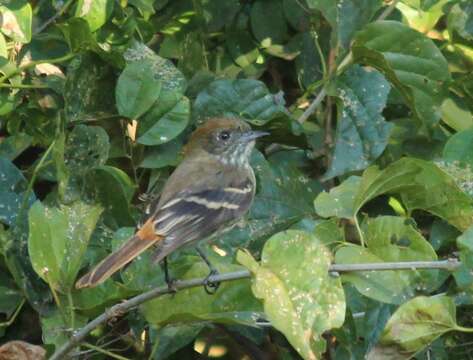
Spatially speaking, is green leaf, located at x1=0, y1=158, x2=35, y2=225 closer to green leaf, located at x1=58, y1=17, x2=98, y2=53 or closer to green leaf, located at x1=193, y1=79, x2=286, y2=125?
green leaf, located at x1=58, y1=17, x2=98, y2=53

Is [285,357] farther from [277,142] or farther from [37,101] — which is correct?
[37,101]

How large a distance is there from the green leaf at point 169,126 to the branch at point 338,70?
1.65 feet

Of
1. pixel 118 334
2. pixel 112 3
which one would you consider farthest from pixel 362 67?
pixel 118 334

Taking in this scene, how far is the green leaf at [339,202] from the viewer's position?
4133 mm

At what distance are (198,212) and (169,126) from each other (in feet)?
1.52

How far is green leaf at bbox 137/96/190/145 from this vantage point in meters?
4.71

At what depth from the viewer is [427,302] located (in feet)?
11.7

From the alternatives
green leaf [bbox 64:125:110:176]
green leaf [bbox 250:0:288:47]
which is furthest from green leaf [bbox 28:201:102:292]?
green leaf [bbox 250:0:288:47]

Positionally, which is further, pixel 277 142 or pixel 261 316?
pixel 277 142

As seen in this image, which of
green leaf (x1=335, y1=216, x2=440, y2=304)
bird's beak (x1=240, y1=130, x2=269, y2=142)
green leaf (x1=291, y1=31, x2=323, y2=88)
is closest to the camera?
green leaf (x1=335, y1=216, x2=440, y2=304)

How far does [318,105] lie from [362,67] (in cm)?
27

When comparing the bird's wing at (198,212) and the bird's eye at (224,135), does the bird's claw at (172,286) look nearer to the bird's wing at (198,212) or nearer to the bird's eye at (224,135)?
the bird's wing at (198,212)

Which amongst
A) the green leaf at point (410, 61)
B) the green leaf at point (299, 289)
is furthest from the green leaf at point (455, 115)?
the green leaf at point (299, 289)

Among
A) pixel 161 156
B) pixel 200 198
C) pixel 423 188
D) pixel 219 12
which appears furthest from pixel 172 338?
pixel 219 12
